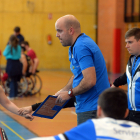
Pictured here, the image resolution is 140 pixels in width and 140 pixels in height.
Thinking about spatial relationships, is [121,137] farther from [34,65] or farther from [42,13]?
[42,13]

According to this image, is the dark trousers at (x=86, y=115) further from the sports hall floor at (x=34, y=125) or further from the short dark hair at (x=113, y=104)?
the sports hall floor at (x=34, y=125)

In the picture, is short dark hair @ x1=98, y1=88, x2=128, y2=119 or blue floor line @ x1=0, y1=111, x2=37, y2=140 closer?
short dark hair @ x1=98, y1=88, x2=128, y2=119

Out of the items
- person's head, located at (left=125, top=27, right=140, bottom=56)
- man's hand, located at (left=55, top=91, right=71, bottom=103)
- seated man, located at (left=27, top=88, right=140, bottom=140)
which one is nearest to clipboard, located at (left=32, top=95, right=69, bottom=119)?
man's hand, located at (left=55, top=91, right=71, bottom=103)

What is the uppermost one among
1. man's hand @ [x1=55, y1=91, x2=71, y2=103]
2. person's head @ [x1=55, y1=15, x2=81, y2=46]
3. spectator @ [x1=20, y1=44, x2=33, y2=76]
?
person's head @ [x1=55, y1=15, x2=81, y2=46]

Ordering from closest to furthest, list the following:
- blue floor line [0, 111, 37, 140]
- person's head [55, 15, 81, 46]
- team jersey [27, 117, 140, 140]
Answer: team jersey [27, 117, 140, 140] < person's head [55, 15, 81, 46] < blue floor line [0, 111, 37, 140]

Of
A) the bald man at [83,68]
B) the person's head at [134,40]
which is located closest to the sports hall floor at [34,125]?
the bald man at [83,68]

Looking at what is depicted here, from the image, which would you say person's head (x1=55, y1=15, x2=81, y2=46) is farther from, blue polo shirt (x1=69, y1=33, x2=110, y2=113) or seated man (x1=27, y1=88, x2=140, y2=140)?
seated man (x1=27, y1=88, x2=140, y2=140)

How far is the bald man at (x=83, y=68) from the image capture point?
8.94 feet

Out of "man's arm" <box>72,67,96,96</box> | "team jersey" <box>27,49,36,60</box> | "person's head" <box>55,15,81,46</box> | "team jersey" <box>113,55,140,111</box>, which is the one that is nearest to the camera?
"man's arm" <box>72,67,96,96</box>

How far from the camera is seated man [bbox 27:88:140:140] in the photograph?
1.66 m

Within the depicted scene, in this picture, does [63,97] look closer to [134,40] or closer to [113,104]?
[134,40]

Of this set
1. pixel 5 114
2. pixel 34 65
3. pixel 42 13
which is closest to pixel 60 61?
pixel 42 13

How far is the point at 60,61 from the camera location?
2055 cm

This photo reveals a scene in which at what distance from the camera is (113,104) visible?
175cm
